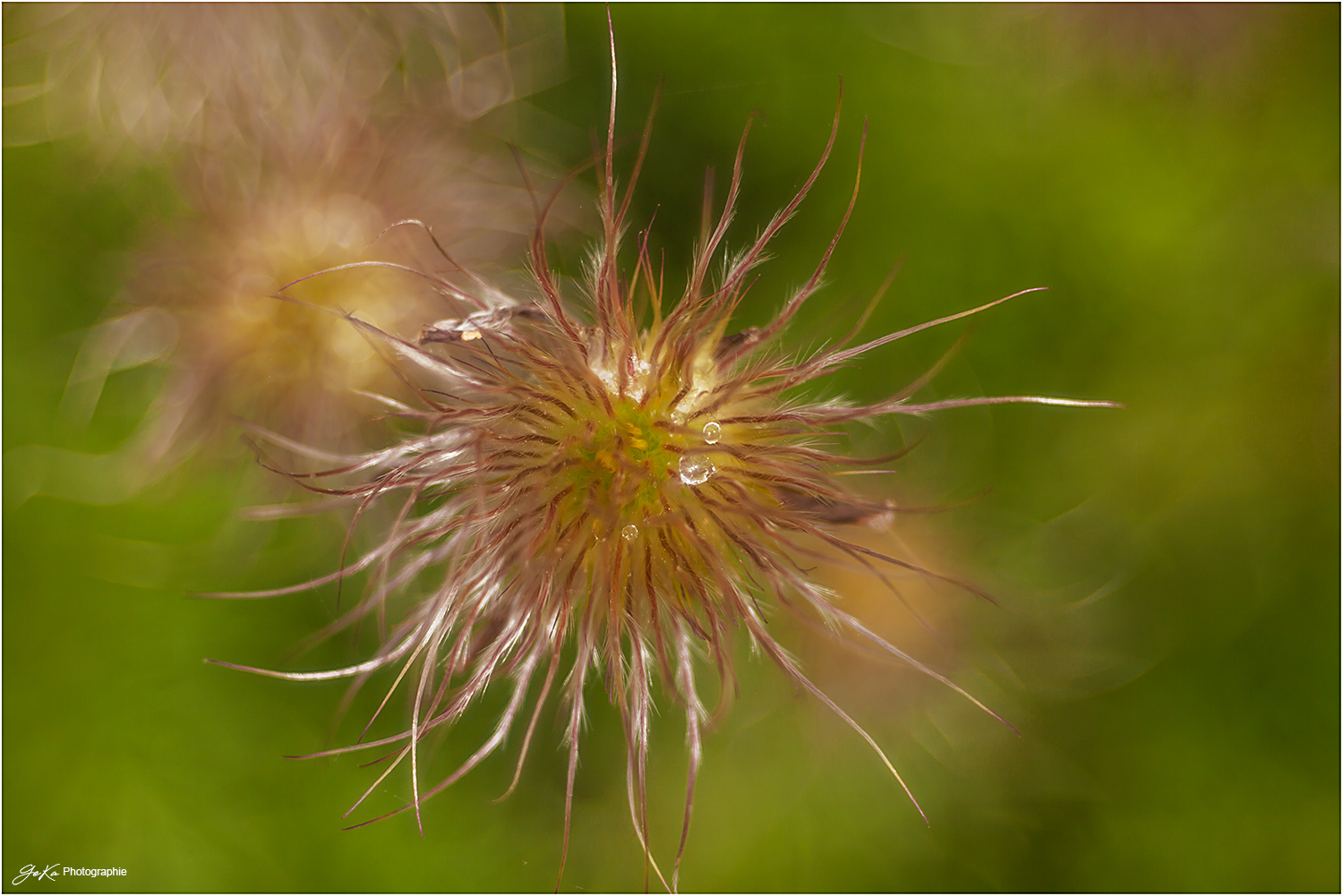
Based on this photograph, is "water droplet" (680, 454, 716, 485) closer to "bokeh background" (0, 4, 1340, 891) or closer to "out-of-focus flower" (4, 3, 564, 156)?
"bokeh background" (0, 4, 1340, 891)

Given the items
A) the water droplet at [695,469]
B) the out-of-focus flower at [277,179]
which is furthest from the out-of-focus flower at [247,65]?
the water droplet at [695,469]

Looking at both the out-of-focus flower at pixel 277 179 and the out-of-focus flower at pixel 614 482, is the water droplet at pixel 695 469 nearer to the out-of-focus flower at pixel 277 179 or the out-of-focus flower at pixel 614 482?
the out-of-focus flower at pixel 614 482

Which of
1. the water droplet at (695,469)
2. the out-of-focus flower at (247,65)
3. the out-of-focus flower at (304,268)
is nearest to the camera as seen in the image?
the water droplet at (695,469)

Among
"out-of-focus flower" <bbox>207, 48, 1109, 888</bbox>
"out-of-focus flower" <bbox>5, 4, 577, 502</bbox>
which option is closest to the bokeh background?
"out-of-focus flower" <bbox>5, 4, 577, 502</bbox>

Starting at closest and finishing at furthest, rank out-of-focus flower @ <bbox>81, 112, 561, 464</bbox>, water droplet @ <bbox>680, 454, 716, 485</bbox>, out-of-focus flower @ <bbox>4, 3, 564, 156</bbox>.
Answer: water droplet @ <bbox>680, 454, 716, 485</bbox>
out-of-focus flower @ <bbox>81, 112, 561, 464</bbox>
out-of-focus flower @ <bbox>4, 3, 564, 156</bbox>

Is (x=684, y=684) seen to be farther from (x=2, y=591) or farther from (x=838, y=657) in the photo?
(x=2, y=591)

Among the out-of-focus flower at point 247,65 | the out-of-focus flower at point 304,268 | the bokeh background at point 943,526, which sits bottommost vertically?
the bokeh background at point 943,526
